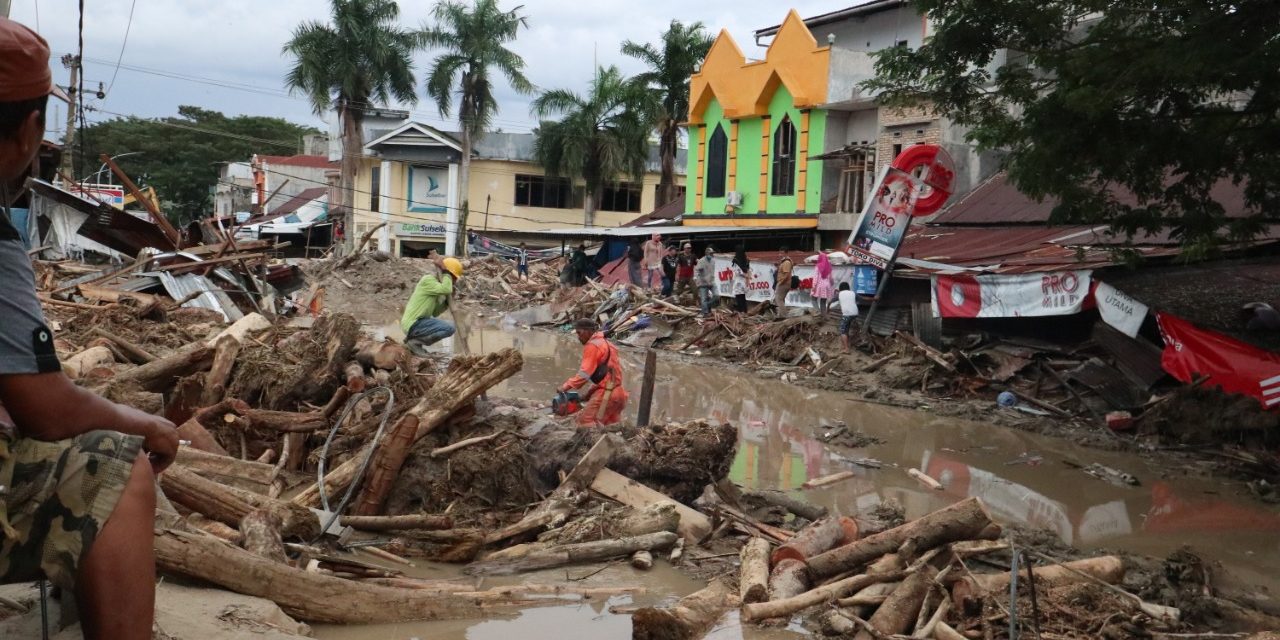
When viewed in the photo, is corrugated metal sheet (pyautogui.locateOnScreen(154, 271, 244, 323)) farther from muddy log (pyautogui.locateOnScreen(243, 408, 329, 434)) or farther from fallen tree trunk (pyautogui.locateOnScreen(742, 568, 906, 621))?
fallen tree trunk (pyautogui.locateOnScreen(742, 568, 906, 621))

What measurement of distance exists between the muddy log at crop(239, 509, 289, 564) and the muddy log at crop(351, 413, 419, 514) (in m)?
2.09

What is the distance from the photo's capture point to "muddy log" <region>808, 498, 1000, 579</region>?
656 centimetres

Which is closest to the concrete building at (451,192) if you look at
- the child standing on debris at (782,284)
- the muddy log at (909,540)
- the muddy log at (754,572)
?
the child standing on debris at (782,284)

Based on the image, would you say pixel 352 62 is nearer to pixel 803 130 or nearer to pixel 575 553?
pixel 803 130

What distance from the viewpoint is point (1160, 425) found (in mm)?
13688

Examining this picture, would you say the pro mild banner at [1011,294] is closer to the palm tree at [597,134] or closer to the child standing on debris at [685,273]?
the child standing on debris at [685,273]

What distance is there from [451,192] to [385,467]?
42.9 m

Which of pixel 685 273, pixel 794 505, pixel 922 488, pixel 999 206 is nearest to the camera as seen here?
pixel 794 505

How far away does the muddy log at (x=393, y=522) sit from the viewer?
22.9 feet

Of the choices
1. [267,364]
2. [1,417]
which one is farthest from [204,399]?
[1,417]

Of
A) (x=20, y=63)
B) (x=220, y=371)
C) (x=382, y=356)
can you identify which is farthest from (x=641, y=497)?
(x=20, y=63)

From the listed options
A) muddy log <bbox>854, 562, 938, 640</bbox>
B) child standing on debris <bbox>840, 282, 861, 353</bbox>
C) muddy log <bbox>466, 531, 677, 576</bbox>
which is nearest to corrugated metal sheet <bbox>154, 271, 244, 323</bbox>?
child standing on debris <bbox>840, 282, 861, 353</bbox>

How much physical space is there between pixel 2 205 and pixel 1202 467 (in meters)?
12.8

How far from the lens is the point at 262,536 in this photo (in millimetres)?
5148
